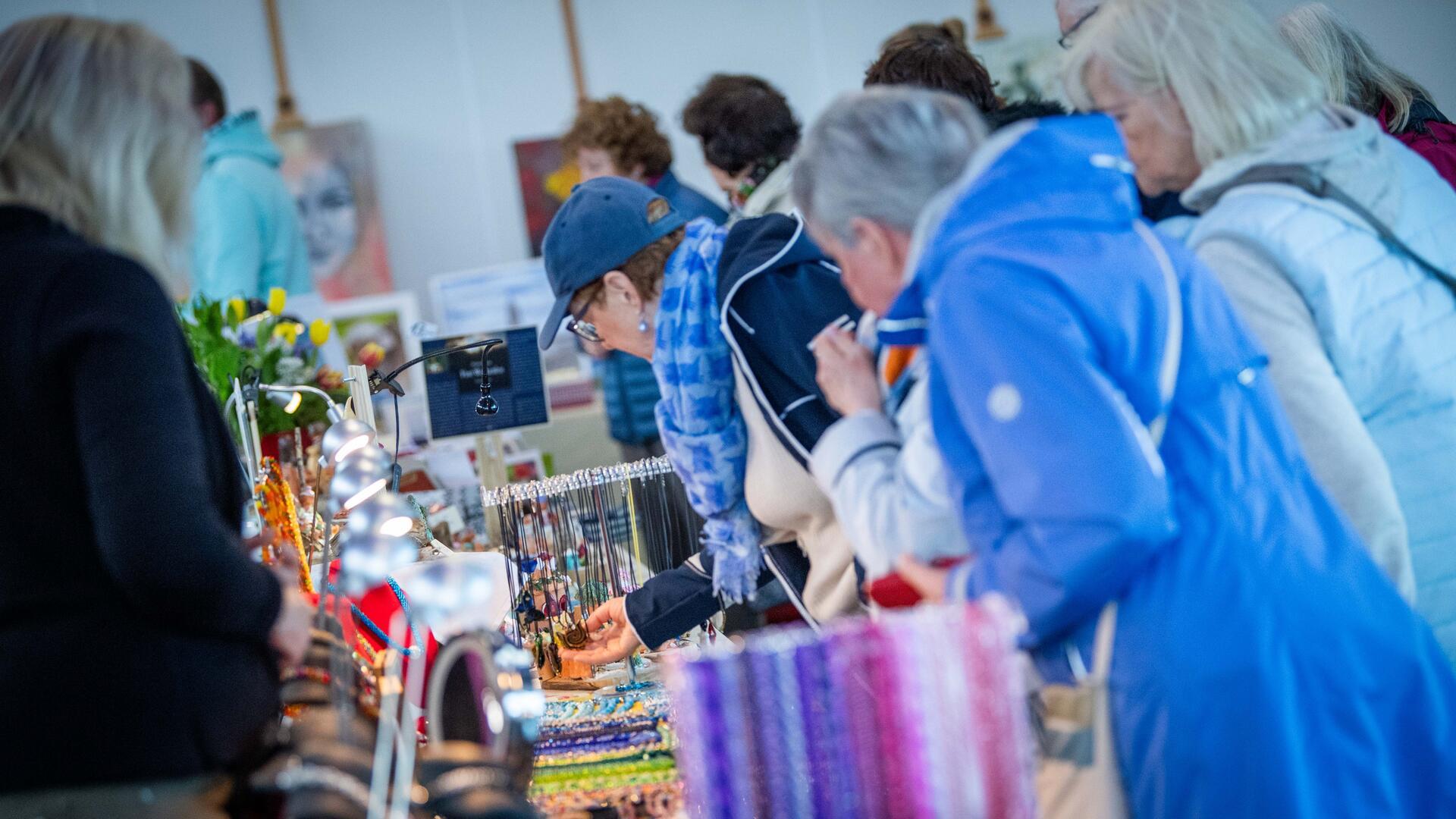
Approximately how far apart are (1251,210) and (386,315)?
11.9ft

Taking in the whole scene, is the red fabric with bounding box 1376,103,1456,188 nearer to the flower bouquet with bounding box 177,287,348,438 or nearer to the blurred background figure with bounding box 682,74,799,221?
the blurred background figure with bounding box 682,74,799,221

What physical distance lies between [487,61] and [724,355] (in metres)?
4.13

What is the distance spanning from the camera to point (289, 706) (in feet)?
5.00

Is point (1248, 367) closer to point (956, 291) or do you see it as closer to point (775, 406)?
point (956, 291)

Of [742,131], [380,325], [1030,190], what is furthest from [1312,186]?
[380,325]

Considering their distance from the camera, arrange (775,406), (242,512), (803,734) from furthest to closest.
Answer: (775,406) → (242,512) → (803,734)

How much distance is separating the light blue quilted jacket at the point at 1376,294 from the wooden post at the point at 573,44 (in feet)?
14.1

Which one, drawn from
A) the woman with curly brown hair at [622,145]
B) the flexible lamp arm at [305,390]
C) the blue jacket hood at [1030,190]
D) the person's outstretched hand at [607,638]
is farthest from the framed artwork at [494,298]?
the blue jacket hood at [1030,190]

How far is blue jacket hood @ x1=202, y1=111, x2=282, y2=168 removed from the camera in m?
4.02

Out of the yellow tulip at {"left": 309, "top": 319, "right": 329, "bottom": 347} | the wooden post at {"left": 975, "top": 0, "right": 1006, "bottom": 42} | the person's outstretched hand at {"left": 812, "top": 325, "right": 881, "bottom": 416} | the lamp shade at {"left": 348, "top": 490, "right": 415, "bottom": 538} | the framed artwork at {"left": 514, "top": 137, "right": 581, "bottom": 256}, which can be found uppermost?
the wooden post at {"left": 975, "top": 0, "right": 1006, "bottom": 42}

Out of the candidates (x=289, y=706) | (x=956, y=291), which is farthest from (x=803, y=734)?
(x=289, y=706)

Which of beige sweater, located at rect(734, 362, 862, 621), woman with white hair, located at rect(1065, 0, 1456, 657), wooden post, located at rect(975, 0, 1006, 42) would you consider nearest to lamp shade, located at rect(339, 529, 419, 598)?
beige sweater, located at rect(734, 362, 862, 621)

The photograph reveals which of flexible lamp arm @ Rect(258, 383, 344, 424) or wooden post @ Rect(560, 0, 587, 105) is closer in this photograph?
flexible lamp arm @ Rect(258, 383, 344, 424)

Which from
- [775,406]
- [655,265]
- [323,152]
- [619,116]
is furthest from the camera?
[323,152]
